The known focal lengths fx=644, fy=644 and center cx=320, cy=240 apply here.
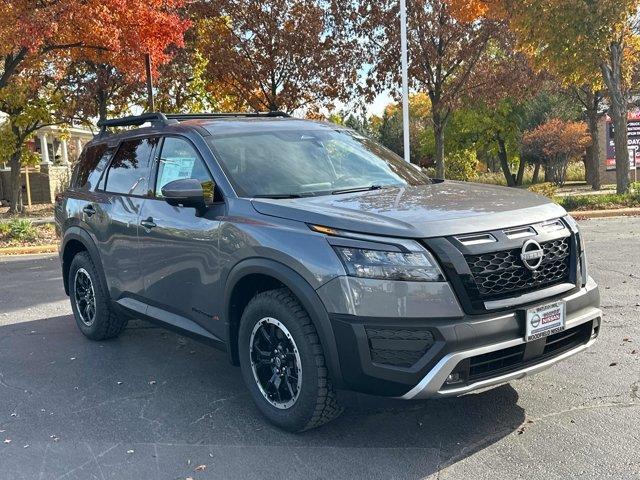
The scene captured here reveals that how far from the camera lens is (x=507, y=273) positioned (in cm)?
329

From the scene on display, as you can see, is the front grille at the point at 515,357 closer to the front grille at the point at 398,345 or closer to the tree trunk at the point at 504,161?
the front grille at the point at 398,345

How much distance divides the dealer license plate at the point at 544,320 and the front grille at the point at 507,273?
120 millimetres

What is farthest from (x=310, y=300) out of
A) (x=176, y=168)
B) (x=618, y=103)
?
(x=618, y=103)

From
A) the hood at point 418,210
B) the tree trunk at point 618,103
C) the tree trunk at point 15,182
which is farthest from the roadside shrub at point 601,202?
the tree trunk at point 15,182

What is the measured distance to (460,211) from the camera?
343cm

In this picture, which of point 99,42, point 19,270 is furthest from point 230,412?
point 99,42

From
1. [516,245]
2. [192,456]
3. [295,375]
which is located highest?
[516,245]

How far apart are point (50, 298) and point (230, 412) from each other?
15.0 ft

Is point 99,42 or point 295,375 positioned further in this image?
point 99,42

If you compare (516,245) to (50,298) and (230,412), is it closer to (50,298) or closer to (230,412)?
Answer: (230,412)

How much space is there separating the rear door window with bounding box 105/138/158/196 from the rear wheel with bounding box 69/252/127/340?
0.77 m

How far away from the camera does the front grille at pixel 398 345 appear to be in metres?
3.14

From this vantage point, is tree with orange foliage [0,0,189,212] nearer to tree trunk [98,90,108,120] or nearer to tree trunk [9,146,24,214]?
tree trunk [98,90,108,120]

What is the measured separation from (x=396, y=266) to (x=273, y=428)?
1.34 meters
